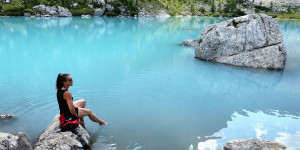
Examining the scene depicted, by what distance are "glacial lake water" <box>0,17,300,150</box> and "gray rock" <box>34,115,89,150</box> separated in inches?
31.3

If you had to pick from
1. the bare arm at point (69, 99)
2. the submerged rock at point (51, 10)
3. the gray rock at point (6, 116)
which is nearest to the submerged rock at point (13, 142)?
the bare arm at point (69, 99)

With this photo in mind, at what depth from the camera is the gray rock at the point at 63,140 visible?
693 cm

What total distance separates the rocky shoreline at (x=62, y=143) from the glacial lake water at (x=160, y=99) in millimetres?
1053

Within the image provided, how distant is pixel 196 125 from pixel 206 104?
3041 millimetres

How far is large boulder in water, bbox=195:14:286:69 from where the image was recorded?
21594 millimetres

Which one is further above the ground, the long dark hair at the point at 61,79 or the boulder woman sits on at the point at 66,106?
the long dark hair at the point at 61,79

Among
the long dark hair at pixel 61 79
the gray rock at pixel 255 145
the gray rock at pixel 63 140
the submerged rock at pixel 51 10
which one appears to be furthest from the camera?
the submerged rock at pixel 51 10

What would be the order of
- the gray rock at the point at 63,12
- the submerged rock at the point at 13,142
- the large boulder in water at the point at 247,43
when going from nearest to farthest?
the submerged rock at the point at 13,142, the large boulder in water at the point at 247,43, the gray rock at the point at 63,12

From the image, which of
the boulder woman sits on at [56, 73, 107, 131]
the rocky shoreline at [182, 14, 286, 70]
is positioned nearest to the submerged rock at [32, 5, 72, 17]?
the rocky shoreline at [182, 14, 286, 70]

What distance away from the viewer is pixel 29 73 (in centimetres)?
1855

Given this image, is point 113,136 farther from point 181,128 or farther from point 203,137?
point 203,137

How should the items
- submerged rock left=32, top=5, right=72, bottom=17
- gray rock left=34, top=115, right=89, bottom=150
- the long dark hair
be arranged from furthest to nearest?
1. submerged rock left=32, top=5, right=72, bottom=17
2. the long dark hair
3. gray rock left=34, top=115, right=89, bottom=150

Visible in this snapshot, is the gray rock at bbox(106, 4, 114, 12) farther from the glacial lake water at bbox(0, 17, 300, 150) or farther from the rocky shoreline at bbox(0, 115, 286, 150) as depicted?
the rocky shoreline at bbox(0, 115, 286, 150)

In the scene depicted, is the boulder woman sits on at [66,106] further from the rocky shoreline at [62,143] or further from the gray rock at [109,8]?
the gray rock at [109,8]
